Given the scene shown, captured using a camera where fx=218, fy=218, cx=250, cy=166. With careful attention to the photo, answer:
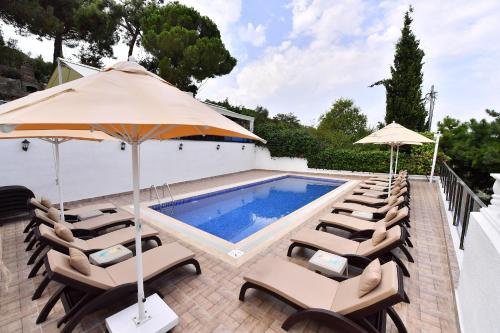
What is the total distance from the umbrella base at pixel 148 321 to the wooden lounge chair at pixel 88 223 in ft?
8.92

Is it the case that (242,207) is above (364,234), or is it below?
below

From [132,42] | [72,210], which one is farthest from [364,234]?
[132,42]

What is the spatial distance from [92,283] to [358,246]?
427 cm

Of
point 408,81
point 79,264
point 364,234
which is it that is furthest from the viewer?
point 408,81

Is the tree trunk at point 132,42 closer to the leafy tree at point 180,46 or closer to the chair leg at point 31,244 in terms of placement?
the leafy tree at point 180,46

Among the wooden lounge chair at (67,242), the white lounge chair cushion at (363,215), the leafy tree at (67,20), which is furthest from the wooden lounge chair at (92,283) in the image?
the leafy tree at (67,20)

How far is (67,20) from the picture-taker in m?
17.2

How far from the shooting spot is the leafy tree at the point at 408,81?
1681cm

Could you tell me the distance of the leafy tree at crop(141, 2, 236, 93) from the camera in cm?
1585

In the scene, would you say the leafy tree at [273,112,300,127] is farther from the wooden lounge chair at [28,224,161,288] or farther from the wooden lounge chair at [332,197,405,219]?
the wooden lounge chair at [28,224,161,288]

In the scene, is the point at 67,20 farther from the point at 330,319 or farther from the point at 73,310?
the point at 330,319

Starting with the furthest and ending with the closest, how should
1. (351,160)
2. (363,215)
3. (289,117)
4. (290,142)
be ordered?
(289,117) < (290,142) < (351,160) < (363,215)

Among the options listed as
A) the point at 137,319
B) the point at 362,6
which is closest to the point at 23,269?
the point at 137,319

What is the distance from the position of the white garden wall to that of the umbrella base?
735 centimetres
